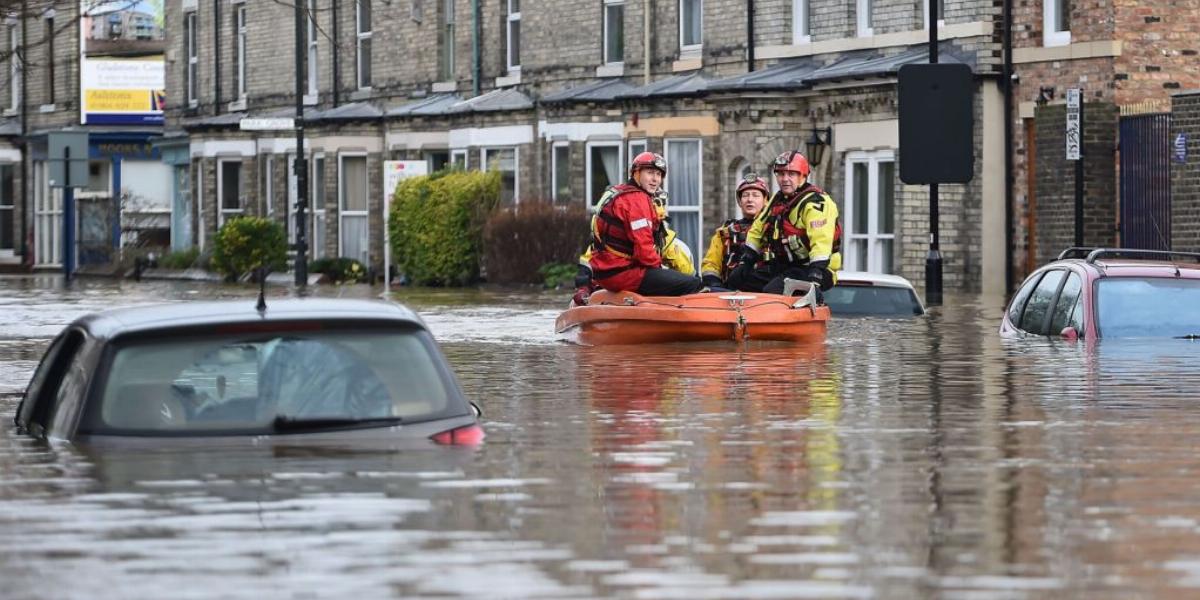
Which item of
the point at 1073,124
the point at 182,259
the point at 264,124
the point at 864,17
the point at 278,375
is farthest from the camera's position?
A: the point at 182,259

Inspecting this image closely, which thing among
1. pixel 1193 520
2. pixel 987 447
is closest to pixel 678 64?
pixel 987 447

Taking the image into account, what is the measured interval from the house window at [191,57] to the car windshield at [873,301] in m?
40.0

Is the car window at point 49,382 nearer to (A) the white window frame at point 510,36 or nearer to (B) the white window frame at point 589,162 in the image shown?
(B) the white window frame at point 589,162

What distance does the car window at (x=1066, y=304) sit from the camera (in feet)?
61.5

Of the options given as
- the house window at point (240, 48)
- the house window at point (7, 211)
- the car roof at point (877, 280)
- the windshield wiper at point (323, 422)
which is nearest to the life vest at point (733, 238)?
the car roof at point (877, 280)

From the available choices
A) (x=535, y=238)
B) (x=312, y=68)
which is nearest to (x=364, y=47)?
(x=312, y=68)

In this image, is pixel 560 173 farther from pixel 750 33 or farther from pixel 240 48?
pixel 240 48

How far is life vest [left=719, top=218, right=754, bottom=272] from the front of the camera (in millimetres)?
22484

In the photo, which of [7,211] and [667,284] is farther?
[7,211]

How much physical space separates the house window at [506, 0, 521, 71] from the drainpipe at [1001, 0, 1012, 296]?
1571 cm

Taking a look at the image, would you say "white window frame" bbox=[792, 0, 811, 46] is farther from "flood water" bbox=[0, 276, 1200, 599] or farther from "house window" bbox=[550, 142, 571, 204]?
"flood water" bbox=[0, 276, 1200, 599]

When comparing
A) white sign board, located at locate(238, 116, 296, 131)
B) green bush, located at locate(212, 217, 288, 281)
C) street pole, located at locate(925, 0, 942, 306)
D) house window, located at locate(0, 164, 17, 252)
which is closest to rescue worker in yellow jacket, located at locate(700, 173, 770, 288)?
street pole, located at locate(925, 0, 942, 306)

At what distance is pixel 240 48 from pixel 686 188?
20.7m

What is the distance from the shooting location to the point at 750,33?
139ft
